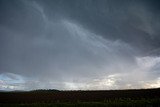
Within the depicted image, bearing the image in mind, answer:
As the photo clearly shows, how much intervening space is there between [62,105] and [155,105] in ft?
50.0

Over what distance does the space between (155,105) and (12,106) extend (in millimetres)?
23973

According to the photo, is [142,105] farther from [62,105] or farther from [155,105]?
[62,105]

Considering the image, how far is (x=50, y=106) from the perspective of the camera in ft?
132

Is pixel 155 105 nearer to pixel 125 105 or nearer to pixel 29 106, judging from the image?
pixel 125 105

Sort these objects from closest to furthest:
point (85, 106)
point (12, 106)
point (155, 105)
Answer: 1. point (155, 105)
2. point (85, 106)
3. point (12, 106)

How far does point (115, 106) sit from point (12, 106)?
58.7ft

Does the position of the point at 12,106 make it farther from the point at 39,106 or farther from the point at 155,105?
the point at 155,105

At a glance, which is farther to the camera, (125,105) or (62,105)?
(62,105)

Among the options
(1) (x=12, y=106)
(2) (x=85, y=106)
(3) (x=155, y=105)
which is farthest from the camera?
(1) (x=12, y=106)

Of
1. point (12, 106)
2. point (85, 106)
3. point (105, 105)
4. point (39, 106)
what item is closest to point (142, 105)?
point (105, 105)

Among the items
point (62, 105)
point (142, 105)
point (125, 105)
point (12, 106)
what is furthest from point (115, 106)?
point (12, 106)

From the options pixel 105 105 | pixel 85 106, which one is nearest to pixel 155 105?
pixel 105 105

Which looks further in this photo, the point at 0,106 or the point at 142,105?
the point at 0,106

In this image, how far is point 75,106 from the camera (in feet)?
130
